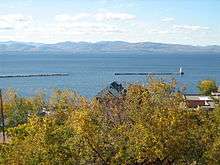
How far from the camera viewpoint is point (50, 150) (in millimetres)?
19938

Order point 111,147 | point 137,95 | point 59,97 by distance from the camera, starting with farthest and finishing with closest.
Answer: point 59,97 → point 137,95 → point 111,147

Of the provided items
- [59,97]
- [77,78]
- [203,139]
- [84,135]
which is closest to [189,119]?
[203,139]

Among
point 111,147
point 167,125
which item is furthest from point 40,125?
point 167,125

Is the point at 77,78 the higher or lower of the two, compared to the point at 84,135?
lower

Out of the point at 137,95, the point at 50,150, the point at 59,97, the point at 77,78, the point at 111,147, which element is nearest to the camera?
the point at 50,150

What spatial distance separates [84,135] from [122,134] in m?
1.84

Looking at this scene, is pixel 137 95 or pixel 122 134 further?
pixel 137 95

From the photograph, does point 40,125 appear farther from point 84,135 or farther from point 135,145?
point 135,145

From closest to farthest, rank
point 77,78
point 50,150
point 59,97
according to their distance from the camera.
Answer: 1. point 50,150
2. point 59,97
3. point 77,78

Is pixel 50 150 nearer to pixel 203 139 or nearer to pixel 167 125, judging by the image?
pixel 167 125

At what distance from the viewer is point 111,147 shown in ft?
69.6

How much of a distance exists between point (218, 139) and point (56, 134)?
6369 mm

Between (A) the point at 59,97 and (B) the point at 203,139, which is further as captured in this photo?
(A) the point at 59,97

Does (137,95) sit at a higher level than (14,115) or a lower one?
higher
